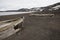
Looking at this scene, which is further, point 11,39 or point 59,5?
point 59,5

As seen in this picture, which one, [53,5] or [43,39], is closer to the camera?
[43,39]

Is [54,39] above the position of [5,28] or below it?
below

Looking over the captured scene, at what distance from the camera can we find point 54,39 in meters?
1.64

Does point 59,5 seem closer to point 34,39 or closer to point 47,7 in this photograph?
point 47,7

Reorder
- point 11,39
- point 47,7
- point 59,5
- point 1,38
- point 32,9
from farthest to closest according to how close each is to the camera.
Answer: point 32,9 → point 47,7 → point 59,5 → point 11,39 → point 1,38

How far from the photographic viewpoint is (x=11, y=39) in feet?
5.46

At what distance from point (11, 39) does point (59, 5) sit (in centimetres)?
772

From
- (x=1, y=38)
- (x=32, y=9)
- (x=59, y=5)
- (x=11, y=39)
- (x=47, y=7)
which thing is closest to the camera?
(x=1, y=38)

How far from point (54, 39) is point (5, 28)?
0.68 meters

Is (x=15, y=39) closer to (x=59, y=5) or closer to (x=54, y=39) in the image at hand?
(x=54, y=39)

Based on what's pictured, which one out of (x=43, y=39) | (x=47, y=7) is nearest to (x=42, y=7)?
(x=47, y=7)

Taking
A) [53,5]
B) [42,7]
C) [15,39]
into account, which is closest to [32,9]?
[42,7]

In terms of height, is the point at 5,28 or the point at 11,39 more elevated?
the point at 5,28

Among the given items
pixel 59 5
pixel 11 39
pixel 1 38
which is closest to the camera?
pixel 1 38
